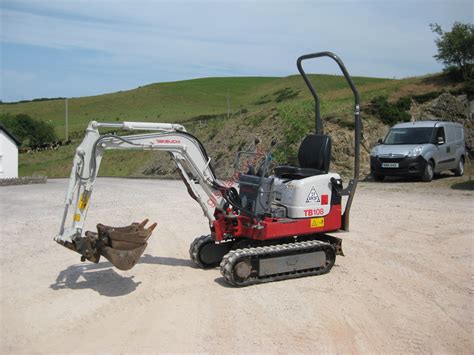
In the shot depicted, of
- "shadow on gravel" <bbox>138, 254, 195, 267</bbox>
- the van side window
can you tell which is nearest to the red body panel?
"shadow on gravel" <bbox>138, 254, 195, 267</bbox>

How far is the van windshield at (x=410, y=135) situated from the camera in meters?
20.7

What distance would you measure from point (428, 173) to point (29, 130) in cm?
5860

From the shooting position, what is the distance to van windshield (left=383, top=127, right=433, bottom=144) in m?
20.7

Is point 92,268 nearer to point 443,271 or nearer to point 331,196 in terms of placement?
point 331,196

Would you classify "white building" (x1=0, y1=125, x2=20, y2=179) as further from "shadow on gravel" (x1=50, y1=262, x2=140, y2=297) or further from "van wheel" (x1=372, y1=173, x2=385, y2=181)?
"shadow on gravel" (x1=50, y1=262, x2=140, y2=297)

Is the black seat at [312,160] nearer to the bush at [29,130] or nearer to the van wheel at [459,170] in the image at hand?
the van wheel at [459,170]

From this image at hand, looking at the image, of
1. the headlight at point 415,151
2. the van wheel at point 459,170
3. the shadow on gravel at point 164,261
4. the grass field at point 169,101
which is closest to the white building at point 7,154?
the headlight at point 415,151

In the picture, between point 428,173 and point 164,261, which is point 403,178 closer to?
point 428,173

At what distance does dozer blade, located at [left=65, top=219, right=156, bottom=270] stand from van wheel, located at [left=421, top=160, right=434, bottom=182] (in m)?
14.5

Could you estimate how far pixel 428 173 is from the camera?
19.8 metres

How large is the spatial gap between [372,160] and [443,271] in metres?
12.6

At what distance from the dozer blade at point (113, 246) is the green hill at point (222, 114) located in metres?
17.8

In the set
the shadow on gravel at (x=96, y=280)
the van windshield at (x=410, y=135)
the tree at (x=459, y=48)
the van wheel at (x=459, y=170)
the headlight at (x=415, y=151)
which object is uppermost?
the tree at (x=459, y=48)

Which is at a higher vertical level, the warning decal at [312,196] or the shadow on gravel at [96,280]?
the warning decal at [312,196]
